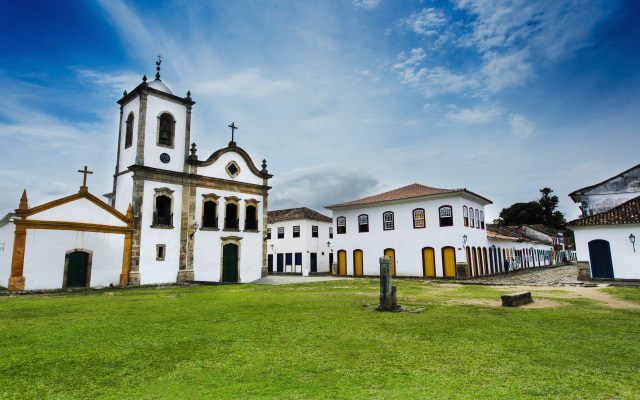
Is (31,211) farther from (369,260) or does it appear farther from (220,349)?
(369,260)

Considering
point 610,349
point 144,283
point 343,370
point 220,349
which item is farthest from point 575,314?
point 144,283

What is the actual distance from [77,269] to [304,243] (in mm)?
23002

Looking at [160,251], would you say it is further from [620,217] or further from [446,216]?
[620,217]

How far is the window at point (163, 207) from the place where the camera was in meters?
20.8

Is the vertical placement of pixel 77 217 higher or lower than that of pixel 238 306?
higher

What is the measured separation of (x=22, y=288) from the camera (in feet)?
51.6

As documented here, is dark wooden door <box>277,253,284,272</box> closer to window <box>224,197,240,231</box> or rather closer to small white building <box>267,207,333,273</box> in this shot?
small white building <box>267,207,333,273</box>

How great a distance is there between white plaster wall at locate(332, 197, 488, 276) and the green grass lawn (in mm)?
17291

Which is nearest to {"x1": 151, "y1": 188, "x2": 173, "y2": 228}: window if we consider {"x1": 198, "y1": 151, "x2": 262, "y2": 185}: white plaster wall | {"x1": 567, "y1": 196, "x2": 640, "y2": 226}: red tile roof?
{"x1": 198, "y1": 151, "x2": 262, "y2": 185}: white plaster wall

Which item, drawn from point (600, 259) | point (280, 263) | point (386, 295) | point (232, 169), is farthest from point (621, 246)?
point (280, 263)

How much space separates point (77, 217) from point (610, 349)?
64.1 ft

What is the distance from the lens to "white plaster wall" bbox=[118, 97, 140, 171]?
2102cm

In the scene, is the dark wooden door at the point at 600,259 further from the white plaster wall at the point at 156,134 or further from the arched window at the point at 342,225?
the white plaster wall at the point at 156,134

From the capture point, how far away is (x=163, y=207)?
2152 centimetres
